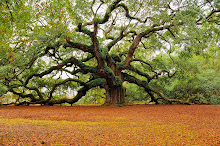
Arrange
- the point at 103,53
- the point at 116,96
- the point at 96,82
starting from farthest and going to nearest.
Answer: the point at 116,96, the point at 96,82, the point at 103,53

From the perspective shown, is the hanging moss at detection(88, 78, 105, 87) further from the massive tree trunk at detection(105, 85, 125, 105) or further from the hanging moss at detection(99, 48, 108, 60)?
the hanging moss at detection(99, 48, 108, 60)

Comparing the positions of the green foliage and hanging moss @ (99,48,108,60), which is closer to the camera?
the green foliage

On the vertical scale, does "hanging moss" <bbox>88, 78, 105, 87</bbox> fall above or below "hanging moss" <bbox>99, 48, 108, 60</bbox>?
below


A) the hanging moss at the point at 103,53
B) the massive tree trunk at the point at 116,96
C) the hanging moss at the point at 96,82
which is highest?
the hanging moss at the point at 103,53

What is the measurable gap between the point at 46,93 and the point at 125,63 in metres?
6.97

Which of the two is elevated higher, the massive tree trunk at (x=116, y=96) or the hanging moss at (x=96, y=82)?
the hanging moss at (x=96, y=82)

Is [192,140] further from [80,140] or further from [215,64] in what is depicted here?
[215,64]

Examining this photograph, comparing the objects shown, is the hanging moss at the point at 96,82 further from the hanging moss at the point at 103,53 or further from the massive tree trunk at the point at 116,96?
the hanging moss at the point at 103,53

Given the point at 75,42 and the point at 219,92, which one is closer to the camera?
the point at 75,42

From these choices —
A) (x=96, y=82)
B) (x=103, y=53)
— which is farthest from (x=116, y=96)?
(x=103, y=53)

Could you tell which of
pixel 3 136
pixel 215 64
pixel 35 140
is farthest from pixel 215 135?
pixel 215 64

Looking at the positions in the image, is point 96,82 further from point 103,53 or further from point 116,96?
point 103,53

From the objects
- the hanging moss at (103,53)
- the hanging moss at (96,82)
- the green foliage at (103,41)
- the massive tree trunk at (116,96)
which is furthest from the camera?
the massive tree trunk at (116,96)

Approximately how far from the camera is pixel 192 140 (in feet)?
10.4
